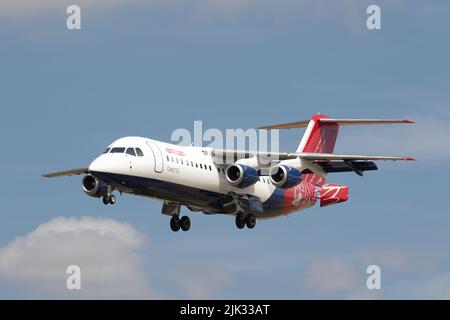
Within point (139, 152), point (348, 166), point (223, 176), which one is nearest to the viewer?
point (139, 152)

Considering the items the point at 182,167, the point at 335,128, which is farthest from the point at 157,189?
the point at 335,128

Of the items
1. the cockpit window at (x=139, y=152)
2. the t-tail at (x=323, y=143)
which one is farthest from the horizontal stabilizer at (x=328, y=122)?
the cockpit window at (x=139, y=152)

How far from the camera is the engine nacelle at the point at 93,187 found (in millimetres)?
41656

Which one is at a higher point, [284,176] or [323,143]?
[323,143]

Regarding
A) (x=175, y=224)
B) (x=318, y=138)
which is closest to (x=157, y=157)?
(x=175, y=224)

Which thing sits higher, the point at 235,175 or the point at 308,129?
the point at 308,129

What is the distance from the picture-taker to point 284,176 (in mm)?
41469

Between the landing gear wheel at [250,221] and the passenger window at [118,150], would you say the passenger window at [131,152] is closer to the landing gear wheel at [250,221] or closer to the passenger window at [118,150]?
the passenger window at [118,150]

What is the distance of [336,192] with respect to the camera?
149 ft

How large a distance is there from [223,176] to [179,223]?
2.38m

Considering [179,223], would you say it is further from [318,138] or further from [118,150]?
[318,138]

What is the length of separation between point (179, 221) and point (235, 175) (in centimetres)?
279
